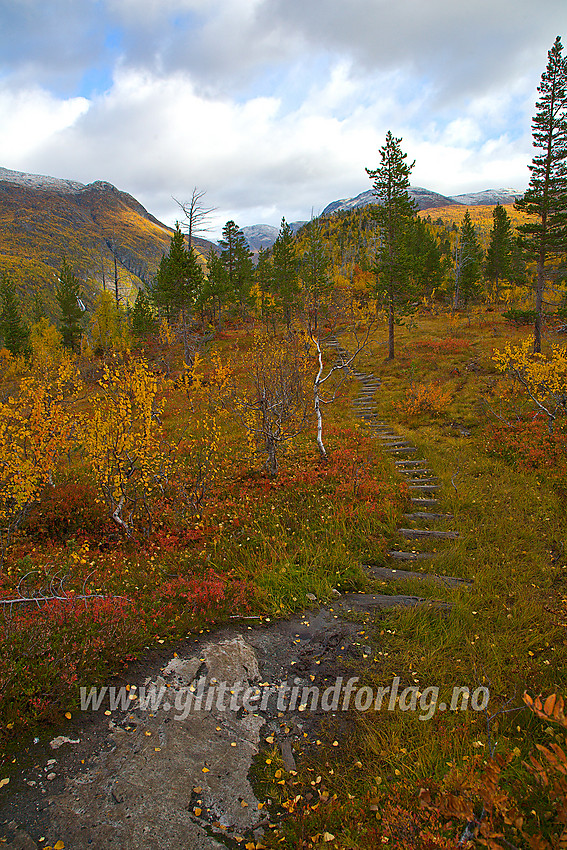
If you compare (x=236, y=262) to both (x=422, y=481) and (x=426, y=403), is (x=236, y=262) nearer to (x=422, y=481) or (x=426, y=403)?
(x=426, y=403)

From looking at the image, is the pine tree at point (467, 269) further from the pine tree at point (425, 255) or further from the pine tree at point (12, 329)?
the pine tree at point (12, 329)

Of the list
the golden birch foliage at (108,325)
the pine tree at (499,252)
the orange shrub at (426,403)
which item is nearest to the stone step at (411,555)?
the orange shrub at (426,403)

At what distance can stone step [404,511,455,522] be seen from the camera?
923 centimetres

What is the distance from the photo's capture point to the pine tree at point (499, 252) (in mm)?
45875

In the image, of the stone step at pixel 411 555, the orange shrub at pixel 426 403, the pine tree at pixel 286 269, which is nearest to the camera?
the stone step at pixel 411 555

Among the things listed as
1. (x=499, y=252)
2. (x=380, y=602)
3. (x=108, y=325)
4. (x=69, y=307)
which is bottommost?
(x=380, y=602)

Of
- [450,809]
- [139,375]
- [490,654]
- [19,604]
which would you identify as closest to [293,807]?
[450,809]

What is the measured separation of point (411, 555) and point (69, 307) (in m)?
49.5

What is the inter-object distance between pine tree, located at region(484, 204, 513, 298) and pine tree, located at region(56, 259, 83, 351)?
5073 cm

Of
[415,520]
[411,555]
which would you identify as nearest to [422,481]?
[415,520]

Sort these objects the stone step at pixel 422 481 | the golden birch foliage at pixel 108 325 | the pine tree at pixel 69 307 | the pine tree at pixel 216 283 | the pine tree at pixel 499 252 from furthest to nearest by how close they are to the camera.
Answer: the pine tree at pixel 499 252
the pine tree at pixel 69 307
the golden birch foliage at pixel 108 325
the pine tree at pixel 216 283
the stone step at pixel 422 481

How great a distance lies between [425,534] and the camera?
866 cm

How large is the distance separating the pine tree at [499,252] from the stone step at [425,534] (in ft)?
154

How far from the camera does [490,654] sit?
5.25 meters
